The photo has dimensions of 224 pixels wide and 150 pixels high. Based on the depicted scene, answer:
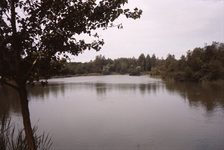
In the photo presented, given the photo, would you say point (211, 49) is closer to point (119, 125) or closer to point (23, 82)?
point (119, 125)

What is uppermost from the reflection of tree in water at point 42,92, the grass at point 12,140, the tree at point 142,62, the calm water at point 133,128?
the tree at point 142,62

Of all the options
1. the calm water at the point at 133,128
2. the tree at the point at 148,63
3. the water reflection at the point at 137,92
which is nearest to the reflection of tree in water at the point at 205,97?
the water reflection at the point at 137,92

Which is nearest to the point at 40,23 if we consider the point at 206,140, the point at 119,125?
the point at 119,125

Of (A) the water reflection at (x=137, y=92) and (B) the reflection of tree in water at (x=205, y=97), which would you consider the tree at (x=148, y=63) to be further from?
(B) the reflection of tree in water at (x=205, y=97)

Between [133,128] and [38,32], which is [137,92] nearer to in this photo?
[133,128]

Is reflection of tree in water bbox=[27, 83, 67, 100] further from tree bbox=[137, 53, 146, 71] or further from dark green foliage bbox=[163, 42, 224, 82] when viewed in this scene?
tree bbox=[137, 53, 146, 71]

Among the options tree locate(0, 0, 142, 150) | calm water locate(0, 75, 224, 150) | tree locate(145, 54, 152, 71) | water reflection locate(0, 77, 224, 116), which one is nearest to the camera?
tree locate(0, 0, 142, 150)

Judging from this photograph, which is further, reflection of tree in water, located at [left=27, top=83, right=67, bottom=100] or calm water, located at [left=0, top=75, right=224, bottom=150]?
reflection of tree in water, located at [left=27, top=83, right=67, bottom=100]

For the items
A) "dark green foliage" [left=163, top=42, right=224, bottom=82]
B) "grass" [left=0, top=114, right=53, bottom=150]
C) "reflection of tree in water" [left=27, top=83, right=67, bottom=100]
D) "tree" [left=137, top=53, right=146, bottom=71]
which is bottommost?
"reflection of tree in water" [left=27, top=83, right=67, bottom=100]

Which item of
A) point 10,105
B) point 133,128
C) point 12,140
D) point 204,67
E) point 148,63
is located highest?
point 148,63

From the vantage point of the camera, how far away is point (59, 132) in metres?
7.19

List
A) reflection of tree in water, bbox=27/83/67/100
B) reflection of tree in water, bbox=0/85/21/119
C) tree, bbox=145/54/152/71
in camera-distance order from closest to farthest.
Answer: reflection of tree in water, bbox=0/85/21/119, reflection of tree in water, bbox=27/83/67/100, tree, bbox=145/54/152/71

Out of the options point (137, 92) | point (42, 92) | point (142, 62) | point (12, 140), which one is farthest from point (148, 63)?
point (12, 140)

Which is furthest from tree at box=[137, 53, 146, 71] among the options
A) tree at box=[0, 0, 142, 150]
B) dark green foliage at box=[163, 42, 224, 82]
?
tree at box=[0, 0, 142, 150]
